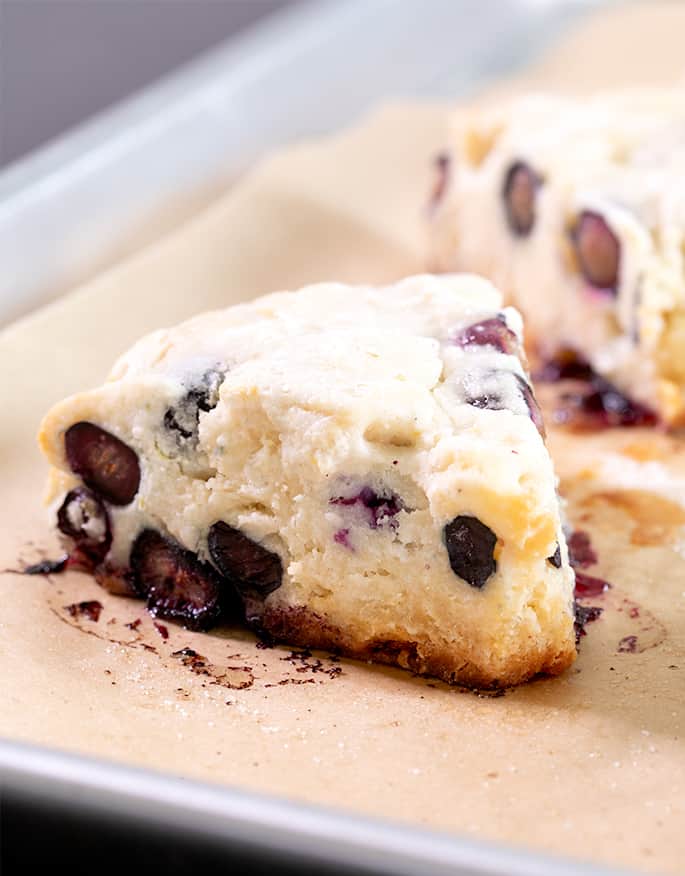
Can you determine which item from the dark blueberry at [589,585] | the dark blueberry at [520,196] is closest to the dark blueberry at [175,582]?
the dark blueberry at [589,585]

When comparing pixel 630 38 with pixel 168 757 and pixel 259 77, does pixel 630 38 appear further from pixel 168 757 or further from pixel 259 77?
pixel 168 757

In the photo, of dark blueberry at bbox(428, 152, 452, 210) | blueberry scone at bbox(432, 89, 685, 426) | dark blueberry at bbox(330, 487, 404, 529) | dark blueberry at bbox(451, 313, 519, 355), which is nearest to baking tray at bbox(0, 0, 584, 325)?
dark blueberry at bbox(428, 152, 452, 210)

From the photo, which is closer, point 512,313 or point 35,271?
point 512,313

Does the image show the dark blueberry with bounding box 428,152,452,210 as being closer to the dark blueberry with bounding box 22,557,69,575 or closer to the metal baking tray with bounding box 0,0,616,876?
the metal baking tray with bounding box 0,0,616,876

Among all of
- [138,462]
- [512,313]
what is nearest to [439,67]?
[512,313]

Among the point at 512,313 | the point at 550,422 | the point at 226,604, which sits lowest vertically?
the point at 550,422

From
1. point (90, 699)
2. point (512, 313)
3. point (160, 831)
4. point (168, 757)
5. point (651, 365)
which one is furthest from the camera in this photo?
point (651, 365)

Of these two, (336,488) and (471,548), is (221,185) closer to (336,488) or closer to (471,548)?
(336,488)
